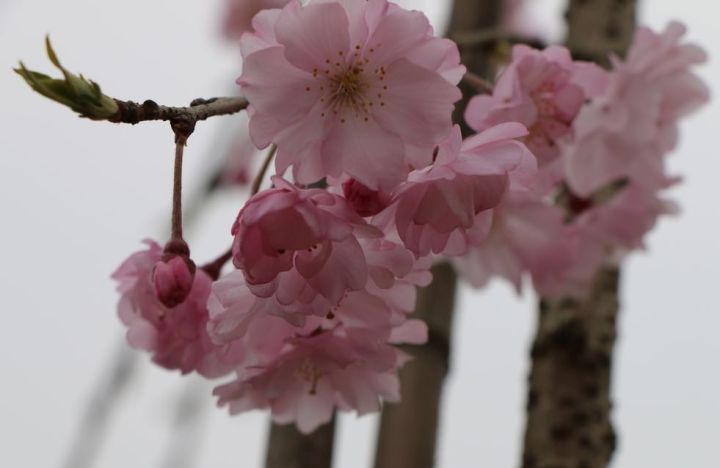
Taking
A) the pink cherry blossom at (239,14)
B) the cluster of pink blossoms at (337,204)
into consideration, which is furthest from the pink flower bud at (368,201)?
the pink cherry blossom at (239,14)

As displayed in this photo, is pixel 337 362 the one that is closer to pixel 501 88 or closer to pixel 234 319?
pixel 234 319

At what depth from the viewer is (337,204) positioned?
857 mm

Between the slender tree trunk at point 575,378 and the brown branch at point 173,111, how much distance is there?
30.6 inches

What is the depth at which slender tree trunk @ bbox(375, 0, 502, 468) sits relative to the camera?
148 cm

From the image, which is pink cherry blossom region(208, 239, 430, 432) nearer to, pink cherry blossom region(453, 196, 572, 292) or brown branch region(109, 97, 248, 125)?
brown branch region(109, 97, 248, 125)

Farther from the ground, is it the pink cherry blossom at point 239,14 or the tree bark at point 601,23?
the pink cherry blossom at point 239,14

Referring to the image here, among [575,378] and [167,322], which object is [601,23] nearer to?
[575,378]

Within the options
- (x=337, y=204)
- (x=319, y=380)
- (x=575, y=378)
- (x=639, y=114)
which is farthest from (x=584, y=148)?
(x=337, y=204)

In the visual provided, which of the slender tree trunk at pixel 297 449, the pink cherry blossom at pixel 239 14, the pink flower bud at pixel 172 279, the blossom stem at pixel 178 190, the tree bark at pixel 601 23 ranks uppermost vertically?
the pink cherry blossom at pixel 239 14

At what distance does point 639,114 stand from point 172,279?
0.70 m

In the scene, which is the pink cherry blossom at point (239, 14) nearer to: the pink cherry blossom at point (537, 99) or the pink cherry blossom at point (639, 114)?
the pink cherry blossom at point (639, 114)

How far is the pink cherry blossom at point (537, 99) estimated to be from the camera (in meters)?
1.07

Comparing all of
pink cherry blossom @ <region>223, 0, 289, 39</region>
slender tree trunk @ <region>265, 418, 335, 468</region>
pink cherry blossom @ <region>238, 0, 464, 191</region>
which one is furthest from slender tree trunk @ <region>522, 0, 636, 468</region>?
pink cherry blossom @ <region>223, 0, 289, 39</region>

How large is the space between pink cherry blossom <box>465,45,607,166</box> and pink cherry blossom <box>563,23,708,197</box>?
0.17 meters
